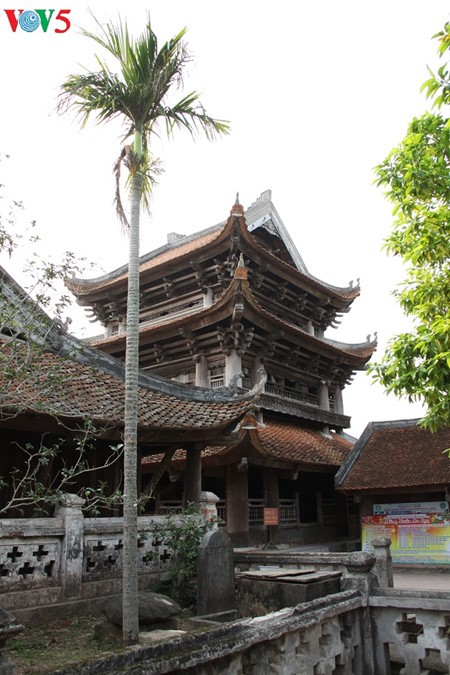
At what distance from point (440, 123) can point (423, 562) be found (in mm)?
10536

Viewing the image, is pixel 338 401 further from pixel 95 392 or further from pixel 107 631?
pixel 107 631

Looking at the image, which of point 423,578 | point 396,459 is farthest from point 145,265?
point 423,578

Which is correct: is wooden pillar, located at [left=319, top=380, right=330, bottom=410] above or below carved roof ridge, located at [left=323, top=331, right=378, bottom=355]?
below

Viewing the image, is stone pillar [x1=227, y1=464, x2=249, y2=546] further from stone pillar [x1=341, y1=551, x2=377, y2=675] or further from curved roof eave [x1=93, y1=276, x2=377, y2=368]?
stone pillar [x1=341, y1=551, x2=377, y2=675]

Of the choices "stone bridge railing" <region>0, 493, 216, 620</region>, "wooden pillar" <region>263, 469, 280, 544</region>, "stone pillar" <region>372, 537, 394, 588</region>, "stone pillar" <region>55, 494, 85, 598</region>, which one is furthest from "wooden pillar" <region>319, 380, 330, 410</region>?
"stone pillar" <region>55, 494, 85, 598</region>

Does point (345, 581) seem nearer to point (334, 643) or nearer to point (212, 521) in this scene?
point (334, 643)

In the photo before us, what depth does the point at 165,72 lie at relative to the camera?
708cm

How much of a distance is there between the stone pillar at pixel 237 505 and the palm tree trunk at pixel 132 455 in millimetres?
9001

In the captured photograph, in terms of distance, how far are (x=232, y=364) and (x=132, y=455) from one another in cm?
1112

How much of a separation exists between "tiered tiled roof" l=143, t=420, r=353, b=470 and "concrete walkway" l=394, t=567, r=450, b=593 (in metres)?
4.24

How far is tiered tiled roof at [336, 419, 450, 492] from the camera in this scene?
15.8 m

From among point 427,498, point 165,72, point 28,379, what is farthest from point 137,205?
point 427,498

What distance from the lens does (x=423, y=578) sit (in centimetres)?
1319

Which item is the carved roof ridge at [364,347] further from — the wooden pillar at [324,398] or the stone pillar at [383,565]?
the stone pillar at [383,565]
